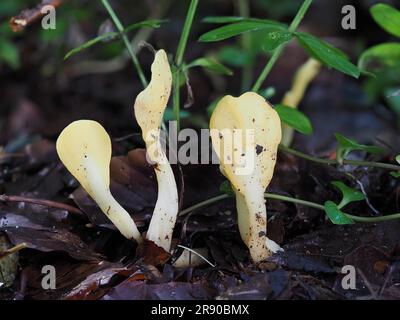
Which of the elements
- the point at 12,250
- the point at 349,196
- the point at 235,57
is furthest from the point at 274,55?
the point at 235,57

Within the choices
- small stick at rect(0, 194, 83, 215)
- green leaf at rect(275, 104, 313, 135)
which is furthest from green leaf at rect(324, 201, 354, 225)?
small stick at rect(0, 194, 83, 215)

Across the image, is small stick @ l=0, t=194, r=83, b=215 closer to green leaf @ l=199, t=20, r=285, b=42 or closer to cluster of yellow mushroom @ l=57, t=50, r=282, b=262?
cluster of yellow mushroom @ l=57, t=50, r=282, b=262

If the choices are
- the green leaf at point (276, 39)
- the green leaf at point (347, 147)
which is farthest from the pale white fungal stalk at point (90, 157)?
the green leaf at point (347, 147)

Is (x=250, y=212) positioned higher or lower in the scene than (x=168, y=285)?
higher

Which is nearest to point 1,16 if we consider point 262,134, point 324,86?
point 324,86

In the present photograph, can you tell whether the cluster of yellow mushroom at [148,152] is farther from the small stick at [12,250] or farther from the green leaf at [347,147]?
the green leaf at [347,147]
